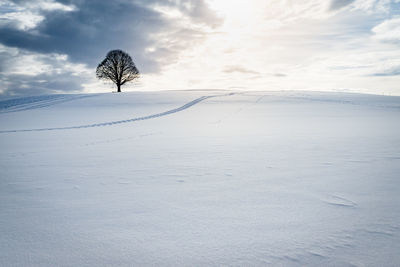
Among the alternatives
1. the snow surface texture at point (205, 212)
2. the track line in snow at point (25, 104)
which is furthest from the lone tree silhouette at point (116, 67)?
the snow surface texture at point (205, 212)

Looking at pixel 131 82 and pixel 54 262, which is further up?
pixel 131 82

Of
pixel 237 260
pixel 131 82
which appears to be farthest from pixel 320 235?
pixel 131 82

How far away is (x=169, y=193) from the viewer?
2699mm

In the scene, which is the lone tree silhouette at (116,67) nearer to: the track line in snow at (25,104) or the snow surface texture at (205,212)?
the track line in snow at (25,104)

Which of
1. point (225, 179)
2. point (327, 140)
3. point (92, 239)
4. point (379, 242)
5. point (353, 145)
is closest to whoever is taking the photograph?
point (379, 242)

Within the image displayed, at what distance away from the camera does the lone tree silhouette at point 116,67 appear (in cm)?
3619

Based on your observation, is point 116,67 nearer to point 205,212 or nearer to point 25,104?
point 25,104

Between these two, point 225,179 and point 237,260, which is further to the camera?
point 225,179

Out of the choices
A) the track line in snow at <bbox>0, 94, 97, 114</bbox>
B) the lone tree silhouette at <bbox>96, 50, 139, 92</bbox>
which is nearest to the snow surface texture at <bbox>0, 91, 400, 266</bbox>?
the track line in snow at <bbox>0, 94, 97, 114</bbox>

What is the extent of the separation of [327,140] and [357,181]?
331cm

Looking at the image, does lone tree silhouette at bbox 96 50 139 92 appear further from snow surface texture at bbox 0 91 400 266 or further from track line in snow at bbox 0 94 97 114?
snow surface texture at bbox 0 91 400 266

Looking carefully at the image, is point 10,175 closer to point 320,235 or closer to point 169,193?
point 169,193

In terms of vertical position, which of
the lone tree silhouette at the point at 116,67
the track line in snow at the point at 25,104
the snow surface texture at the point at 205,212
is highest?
the lone tree silhouette at the point at 116,67

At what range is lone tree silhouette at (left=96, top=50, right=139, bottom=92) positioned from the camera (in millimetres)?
36188
